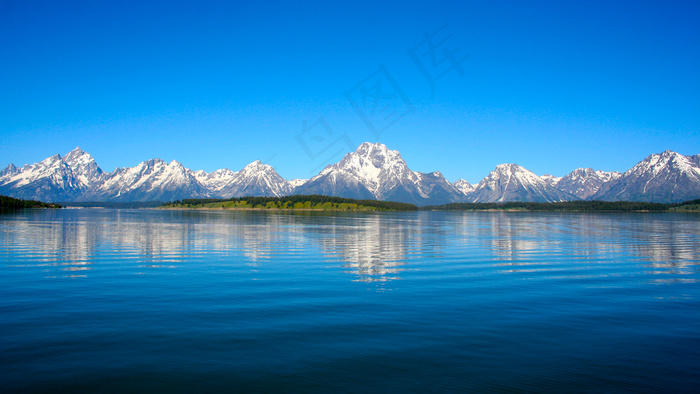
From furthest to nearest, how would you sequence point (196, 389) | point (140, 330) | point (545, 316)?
point (545, 316), point (140, 330), point (196, 389)

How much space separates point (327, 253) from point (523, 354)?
105 feet

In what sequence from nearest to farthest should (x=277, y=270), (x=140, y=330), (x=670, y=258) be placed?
(x=140, y=330), (x=277, y=270), (x=670, y=258)

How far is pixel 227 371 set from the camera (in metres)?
13.0

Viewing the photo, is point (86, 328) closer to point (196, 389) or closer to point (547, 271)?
point (196, 389)

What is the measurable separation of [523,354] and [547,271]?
73.2ft

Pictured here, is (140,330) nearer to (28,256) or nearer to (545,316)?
(545,316)

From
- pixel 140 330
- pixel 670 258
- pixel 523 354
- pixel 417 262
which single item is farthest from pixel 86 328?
pixel 670 258

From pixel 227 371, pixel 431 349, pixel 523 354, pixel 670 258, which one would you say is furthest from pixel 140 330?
pixel 670 258

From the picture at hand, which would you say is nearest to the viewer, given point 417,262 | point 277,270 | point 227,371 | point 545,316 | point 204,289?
point 227,371

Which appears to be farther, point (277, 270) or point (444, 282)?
point (277, 270)

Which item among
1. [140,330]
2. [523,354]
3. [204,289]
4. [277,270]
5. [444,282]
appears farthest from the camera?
[277,270]

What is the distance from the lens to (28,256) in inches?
1558

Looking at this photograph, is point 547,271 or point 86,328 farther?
point 547,271

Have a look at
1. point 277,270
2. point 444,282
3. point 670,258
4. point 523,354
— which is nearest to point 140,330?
→ point 523,354
